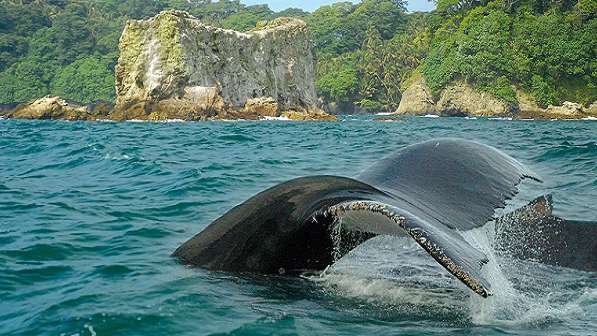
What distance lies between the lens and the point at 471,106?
65312 mm

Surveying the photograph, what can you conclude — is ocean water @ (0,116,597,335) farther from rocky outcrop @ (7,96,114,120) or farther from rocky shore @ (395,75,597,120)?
rocky shore @ (395,75,597,120)

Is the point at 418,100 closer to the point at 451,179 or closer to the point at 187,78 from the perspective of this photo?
the point at 187,78

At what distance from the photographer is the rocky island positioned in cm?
4897

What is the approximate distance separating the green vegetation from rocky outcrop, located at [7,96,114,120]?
33.5 metres

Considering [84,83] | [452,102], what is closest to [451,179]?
[452,102]

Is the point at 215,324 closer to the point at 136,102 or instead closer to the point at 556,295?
the point at 556,295

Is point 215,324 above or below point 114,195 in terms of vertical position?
above

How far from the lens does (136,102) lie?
48812mm

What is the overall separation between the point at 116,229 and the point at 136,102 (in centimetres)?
4327

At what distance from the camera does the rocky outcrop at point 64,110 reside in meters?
48.1

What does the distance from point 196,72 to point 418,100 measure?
3050 centimetres

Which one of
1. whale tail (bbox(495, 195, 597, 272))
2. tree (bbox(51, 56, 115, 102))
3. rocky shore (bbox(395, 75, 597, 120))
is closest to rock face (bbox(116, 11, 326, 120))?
rocky shore (bbox(395, 75, 597, 120))

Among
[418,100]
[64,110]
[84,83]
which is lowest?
[418,100]

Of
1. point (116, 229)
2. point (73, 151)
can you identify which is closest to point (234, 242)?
point (116, 229)
